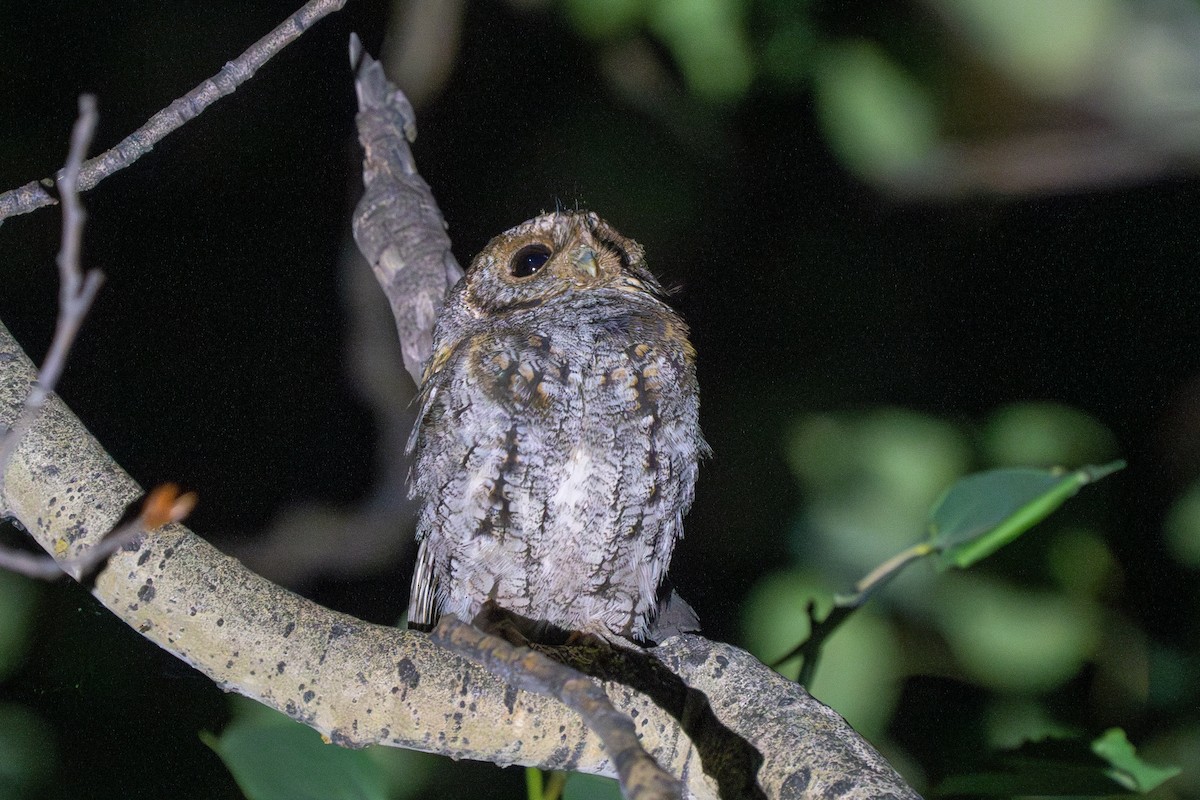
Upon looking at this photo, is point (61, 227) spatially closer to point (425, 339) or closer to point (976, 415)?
point (425, 339)

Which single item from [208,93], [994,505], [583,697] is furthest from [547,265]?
[583,697]

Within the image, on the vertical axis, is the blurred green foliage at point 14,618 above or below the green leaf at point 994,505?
below

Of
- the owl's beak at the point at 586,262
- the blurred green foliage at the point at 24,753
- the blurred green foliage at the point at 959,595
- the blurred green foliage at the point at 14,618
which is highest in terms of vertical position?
the owl's beak at the point at 586,262

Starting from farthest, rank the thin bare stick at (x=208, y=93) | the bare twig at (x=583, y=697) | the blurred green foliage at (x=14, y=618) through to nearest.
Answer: the blurred green foliage at (x=14, y=618)
the thin bare stick at (x=208, y=93)
the bare twig at (x=583, y=697)

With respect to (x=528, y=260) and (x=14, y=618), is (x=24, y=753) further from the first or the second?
(x=528, y=260)

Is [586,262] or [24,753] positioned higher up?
[586,262]

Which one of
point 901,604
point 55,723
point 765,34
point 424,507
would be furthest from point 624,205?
point 55,723

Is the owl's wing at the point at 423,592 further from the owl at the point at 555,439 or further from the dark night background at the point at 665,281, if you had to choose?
the dark night background at the point at 665,281

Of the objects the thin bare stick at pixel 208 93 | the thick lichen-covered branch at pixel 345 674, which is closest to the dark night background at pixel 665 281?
the thick lichen-covered branch at pixel 345 674
